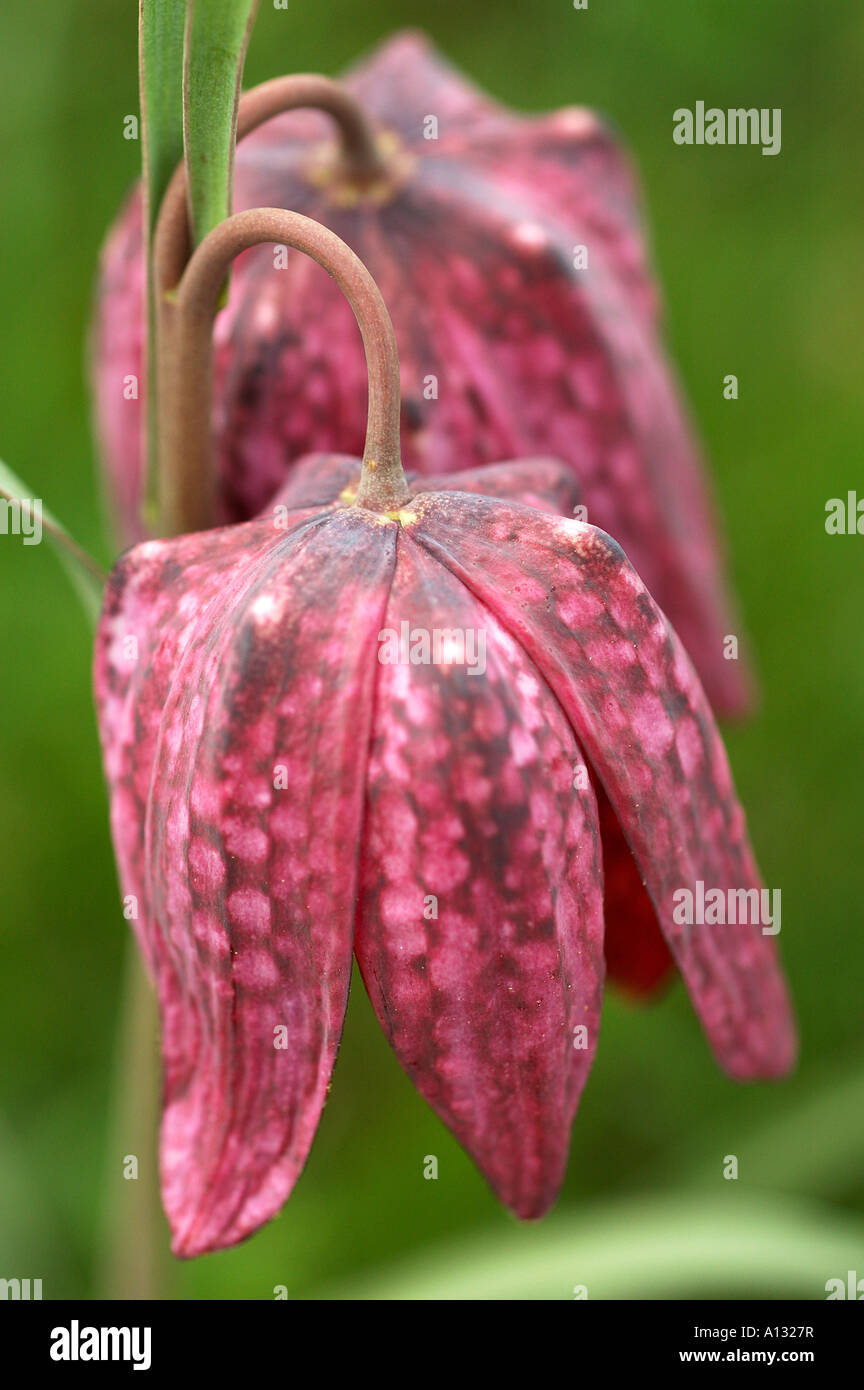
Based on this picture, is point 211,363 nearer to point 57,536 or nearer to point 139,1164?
point 57,536

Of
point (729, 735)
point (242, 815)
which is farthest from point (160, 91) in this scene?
point (729, 735)

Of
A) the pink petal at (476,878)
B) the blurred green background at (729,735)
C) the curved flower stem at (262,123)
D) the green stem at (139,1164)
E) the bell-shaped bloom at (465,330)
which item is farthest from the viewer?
the blurred green background at (729,735)

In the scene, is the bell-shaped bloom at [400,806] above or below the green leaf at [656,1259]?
above

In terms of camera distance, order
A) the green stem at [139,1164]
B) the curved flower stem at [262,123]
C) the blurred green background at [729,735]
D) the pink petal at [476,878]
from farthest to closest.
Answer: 1. the blurred green background at [729,735]
2. the green stem at [139,1164]
3. the curved flower stem at [262,123]
4. the pink petal at [476,878]

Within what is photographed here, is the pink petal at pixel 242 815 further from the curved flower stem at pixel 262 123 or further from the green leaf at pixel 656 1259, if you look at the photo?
the green leaf at pixel 656 1259

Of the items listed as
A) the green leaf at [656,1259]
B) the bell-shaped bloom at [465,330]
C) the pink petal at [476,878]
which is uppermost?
the bell-shaped bloom at [465,330]

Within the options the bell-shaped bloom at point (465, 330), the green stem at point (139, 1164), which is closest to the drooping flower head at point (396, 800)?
the bell-shaped bloom at point (465, 330)

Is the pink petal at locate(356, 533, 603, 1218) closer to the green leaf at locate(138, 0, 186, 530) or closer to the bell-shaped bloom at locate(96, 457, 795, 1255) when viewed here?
the bell-shaped bloom at locate(96, 457, 795, 1255)

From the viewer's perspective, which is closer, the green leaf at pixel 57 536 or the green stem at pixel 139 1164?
the green leaf at pixel 57 536
